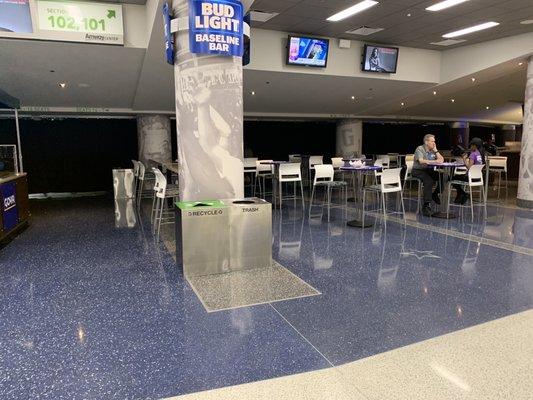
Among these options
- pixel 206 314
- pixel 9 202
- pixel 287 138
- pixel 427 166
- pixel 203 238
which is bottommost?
pixel 206 314

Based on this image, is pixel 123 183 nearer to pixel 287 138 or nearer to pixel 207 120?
pixel 207 120

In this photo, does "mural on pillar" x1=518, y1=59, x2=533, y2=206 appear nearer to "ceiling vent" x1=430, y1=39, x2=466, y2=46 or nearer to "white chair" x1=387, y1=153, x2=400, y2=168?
"ceiling vent" x1=430, y1=39, x2=466, y2=46

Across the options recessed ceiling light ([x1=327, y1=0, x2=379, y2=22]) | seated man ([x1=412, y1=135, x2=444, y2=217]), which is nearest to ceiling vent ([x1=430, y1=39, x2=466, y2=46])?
recessed ceiling light ([x1=327, y1=0, x2=379, y2=22])

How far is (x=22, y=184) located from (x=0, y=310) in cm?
345

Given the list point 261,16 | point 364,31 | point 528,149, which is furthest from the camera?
point 364,31

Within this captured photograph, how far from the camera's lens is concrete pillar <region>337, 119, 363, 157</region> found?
13.1 m

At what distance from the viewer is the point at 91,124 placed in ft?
36.1

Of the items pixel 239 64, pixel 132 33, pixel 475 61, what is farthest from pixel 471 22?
pixel 132 33

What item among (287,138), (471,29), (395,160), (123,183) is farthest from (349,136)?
(123,183)

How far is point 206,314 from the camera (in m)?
2.85

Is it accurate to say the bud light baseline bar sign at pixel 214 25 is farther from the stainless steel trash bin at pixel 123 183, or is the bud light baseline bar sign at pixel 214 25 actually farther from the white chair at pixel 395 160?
the white chair at pixel 395 160

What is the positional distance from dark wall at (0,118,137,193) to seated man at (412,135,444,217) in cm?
823

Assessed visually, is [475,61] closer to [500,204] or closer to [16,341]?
[500,204]

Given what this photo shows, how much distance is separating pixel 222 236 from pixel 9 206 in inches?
131
